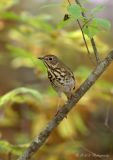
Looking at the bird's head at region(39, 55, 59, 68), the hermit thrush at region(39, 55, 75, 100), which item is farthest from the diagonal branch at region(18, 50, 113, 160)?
the bird's head at region(39, 55, 59, 68)

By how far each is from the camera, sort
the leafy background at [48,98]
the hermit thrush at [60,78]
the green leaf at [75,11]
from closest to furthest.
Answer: the green leaf at [75,11]
the hermit thrush at [60,78]
the leafy background at [48,98]

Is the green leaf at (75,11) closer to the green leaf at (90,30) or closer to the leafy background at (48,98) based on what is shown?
the green leaf at (90,30)

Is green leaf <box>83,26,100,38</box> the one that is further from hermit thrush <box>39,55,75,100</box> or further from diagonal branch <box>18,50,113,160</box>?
hermit thrush <box>39,55,75,100</box>

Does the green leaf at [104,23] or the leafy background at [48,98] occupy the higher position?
the green leaf at [104,23]

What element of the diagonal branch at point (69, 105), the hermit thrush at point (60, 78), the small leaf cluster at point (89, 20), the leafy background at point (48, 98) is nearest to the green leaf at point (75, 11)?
the small leaf cluster at point (89, 20)

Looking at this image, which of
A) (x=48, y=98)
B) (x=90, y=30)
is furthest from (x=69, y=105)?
(x=48, y=98)

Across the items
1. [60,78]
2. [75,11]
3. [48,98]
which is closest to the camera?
[75,11]

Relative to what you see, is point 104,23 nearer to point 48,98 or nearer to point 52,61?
point 52,61

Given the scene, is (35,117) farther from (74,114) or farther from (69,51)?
(69,51)
